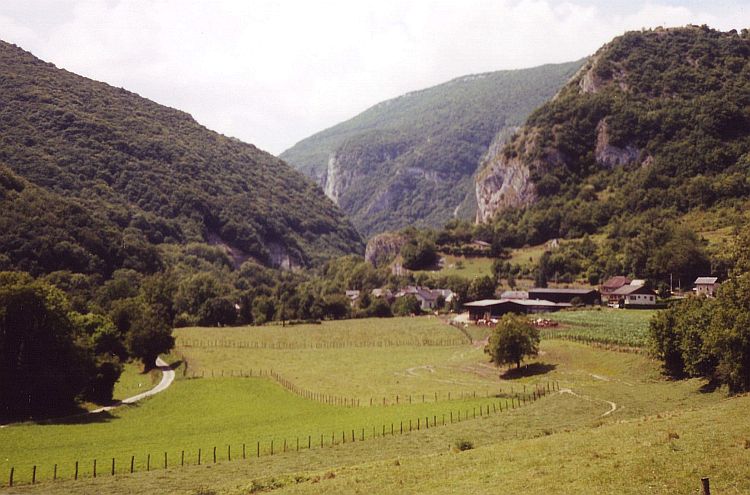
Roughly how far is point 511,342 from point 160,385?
3916 cm

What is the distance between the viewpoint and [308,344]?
354ft

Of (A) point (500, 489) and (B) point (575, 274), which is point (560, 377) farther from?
(B) point (575, 274)

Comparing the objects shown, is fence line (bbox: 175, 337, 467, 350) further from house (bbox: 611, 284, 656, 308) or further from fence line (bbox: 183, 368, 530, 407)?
house (bbox: 611, 284, 656, 308)

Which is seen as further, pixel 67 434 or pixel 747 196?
pixel 747 196

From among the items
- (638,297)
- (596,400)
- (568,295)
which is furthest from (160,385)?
(568,295)

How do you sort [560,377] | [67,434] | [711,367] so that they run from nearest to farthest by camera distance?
[67,434], [711,367], [560,377]

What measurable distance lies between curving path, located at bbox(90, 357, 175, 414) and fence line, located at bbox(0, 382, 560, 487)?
20.9 metres

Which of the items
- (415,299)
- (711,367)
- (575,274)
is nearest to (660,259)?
(575,274)

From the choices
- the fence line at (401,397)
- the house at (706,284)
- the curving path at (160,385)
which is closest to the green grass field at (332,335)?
the curving path at (160,385)

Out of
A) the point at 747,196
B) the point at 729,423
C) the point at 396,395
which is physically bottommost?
the point at 396,395

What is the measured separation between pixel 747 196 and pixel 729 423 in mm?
163920

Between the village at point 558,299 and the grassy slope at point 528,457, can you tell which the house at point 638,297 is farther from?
the grassy slope at point 528,457

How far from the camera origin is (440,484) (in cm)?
2619

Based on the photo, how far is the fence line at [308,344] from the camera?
103m
